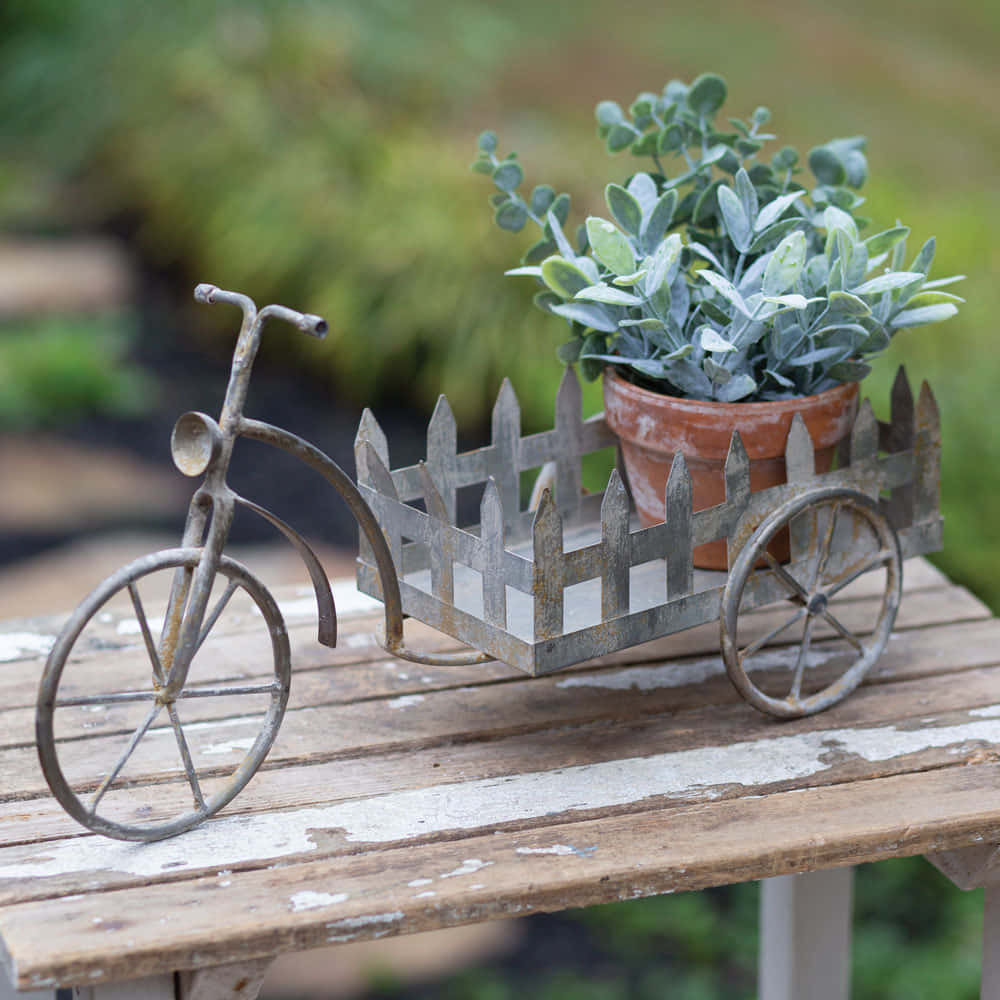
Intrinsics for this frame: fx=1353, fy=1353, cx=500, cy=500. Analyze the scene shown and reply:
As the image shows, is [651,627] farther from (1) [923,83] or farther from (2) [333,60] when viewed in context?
(1) [923,83]

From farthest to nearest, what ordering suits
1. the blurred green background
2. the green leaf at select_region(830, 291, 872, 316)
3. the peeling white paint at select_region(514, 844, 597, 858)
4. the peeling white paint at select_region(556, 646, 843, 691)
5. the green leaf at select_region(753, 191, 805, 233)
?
the blurred green background, the peeling white paint at select_region(556, 646, 843, 691), the green leaf at select_region(753, 191, 805, 233), the green leaf at select_region(830, 291, 872, 316), the peeling white paint at select_region(514, 844, 597, 858)

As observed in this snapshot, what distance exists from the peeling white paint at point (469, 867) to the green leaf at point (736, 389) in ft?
1.63

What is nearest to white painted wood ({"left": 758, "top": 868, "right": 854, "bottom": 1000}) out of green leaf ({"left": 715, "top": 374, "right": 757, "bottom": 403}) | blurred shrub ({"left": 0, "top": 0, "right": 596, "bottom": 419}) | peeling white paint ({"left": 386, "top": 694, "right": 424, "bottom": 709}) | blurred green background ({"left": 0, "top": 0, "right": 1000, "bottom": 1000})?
peeling white paint ({"left": 386, "top": 694, "right": 424, "bottom": 709})

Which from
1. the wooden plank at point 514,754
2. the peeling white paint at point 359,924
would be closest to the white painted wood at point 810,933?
the wooden plank at point 514,754

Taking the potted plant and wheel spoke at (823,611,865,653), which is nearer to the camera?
the potted plant

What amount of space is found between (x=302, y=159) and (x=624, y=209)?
11.3 ft

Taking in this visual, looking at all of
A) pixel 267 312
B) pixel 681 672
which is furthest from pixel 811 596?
pixel 267 312

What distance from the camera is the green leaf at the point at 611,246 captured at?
4.09ft

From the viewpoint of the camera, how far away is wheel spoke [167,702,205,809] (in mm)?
1130

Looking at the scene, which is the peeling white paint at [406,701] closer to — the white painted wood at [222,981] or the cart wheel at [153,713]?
the cart wheel at [153,713]

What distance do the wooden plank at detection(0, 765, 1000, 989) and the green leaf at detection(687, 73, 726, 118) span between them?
73cm

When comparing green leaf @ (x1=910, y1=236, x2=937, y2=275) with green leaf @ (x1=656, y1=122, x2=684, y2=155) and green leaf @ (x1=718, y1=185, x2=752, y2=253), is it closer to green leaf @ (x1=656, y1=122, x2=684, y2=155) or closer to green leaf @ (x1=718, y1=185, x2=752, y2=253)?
green leaf @ (x1=718, y1=185, x2=752, y2=253)

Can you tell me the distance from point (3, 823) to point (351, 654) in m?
0.44

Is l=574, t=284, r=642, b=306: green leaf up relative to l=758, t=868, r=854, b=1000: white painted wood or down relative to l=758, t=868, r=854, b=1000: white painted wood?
up
